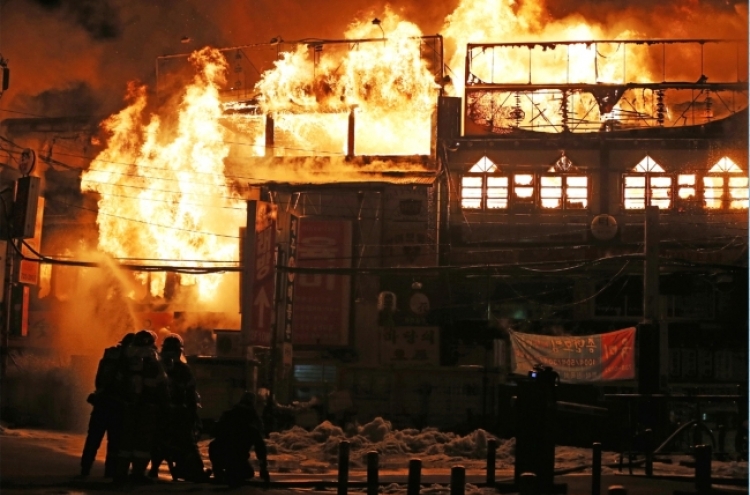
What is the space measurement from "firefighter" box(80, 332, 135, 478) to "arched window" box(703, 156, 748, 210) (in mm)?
29372

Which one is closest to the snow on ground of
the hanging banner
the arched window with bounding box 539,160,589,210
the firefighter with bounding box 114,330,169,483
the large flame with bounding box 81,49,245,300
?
the hanging banner

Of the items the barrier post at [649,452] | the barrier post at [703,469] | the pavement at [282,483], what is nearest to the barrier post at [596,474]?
the pavement at [282,483]

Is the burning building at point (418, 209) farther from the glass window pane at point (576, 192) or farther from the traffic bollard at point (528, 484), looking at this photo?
the traffic bollard at point (528, 484)

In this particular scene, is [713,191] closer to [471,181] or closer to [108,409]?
[471,181]

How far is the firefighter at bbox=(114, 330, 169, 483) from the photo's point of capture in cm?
1259

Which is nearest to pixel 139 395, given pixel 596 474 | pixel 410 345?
pixel 596 474

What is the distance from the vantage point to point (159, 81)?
46750 mm

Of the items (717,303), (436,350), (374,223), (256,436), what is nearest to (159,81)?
(374,223)

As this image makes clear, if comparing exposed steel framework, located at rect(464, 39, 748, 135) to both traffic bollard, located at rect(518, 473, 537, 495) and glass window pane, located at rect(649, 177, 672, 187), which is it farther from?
traffic bollard, located at rect(518, 473, 537, 495)

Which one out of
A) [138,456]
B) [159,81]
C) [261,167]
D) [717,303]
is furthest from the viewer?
[159,81]

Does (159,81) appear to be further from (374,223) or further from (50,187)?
(374,223)

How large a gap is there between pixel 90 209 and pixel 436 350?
20.3m

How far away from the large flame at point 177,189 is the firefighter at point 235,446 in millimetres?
31938

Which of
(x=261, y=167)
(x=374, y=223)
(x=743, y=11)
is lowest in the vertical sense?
(x=374, y=223)
